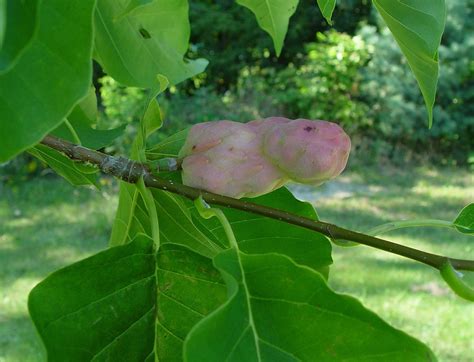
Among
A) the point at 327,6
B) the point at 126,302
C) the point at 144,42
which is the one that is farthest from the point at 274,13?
the point at 126,302

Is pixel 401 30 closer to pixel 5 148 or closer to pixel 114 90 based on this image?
pixel 5 148

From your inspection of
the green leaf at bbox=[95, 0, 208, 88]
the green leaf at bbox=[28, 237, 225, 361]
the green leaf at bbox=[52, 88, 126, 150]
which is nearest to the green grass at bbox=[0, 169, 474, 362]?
the green leaf at bbox=[95, 0, 208, 88]

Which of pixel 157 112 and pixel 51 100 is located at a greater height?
pixel 51 100

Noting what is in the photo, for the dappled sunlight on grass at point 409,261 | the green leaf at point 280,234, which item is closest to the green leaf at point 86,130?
the green leaf at point 280,234

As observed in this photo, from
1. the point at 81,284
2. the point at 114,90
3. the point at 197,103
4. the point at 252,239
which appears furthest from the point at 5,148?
the point at 197,103

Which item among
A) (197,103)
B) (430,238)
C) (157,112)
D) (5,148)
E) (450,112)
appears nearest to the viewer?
(5,148)

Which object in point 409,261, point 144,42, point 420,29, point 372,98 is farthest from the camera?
point 372,98

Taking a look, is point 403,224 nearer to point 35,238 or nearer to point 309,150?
point 309,150
